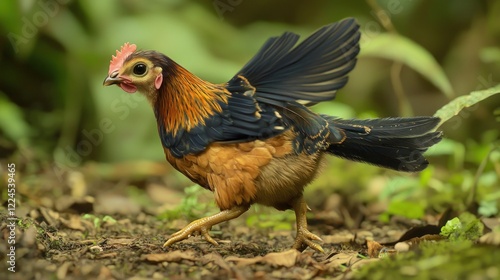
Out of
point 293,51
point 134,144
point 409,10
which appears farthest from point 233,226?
point 409,10

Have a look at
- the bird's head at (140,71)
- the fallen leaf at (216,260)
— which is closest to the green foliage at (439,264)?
A: the fallen leaf at (216,260)

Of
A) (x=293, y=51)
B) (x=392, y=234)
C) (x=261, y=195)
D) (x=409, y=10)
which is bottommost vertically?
(x=392, y=234)

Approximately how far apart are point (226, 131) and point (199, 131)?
0.51 ft

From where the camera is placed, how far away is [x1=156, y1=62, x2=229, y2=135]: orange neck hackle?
12.1ft

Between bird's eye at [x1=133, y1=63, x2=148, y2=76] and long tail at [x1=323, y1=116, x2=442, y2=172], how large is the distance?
1.10 metres

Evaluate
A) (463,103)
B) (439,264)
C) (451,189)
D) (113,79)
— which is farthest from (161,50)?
(439,264)

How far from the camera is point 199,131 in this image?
364cm

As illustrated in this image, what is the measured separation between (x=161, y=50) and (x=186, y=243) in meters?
4.10

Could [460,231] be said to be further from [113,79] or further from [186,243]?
[113,79]

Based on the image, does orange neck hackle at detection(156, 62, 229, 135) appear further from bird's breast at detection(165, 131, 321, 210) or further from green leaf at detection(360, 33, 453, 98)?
green leaf at detection(360, 33, 453, 98)

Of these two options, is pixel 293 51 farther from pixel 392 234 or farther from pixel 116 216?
pixel 116 216

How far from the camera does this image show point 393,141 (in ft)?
12.3

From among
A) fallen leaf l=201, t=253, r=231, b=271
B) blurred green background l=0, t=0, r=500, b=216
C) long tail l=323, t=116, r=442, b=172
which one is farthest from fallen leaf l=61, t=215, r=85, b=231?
blurred green background l=0, t=0, r=500, b=216

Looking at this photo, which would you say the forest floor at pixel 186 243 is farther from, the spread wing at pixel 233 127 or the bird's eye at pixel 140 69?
the bird's eye at pixel 140 69
